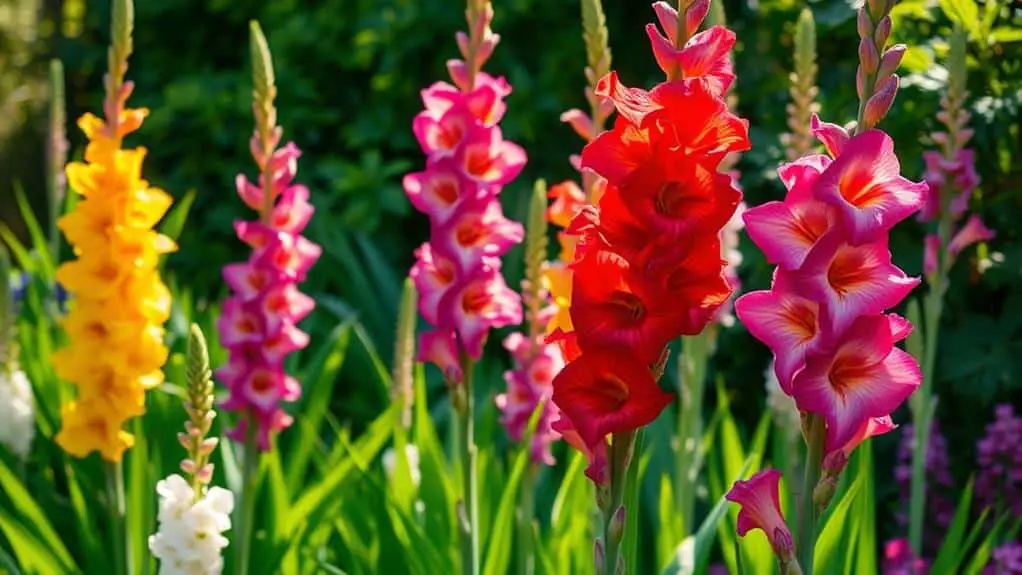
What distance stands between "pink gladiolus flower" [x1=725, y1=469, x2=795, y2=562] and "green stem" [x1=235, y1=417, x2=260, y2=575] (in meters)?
1.15

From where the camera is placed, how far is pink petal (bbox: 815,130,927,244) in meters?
1.17

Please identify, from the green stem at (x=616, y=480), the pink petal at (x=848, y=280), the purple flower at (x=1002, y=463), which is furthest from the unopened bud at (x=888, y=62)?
the purple flower at (x=1002, y=463)

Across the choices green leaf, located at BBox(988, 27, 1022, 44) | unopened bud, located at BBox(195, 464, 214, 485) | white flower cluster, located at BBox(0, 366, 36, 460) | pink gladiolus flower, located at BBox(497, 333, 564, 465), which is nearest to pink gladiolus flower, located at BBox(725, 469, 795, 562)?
unopened bud, located at BBox(195, 464, 214, 485)

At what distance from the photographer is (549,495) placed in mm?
2947

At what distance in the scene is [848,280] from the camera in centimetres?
120

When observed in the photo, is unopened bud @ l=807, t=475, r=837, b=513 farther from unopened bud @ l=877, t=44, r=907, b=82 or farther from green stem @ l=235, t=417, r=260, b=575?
green stem @ l=235, t=417, r=260, b=575

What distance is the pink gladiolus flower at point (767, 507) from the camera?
1.28m

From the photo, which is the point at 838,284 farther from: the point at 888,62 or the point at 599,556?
the point at 599,556

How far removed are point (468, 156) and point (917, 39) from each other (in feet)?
4.70

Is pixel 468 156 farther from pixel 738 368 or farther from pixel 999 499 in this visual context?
pixel 738 368

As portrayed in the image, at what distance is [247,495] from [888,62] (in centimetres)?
147

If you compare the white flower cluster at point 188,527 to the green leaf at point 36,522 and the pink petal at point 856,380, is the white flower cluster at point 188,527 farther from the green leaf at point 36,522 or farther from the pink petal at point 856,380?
the pink petal at point 856,380

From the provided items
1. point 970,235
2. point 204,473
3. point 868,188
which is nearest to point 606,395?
point 868,188

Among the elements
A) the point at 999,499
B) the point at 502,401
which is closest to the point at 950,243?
the point at 999,499
